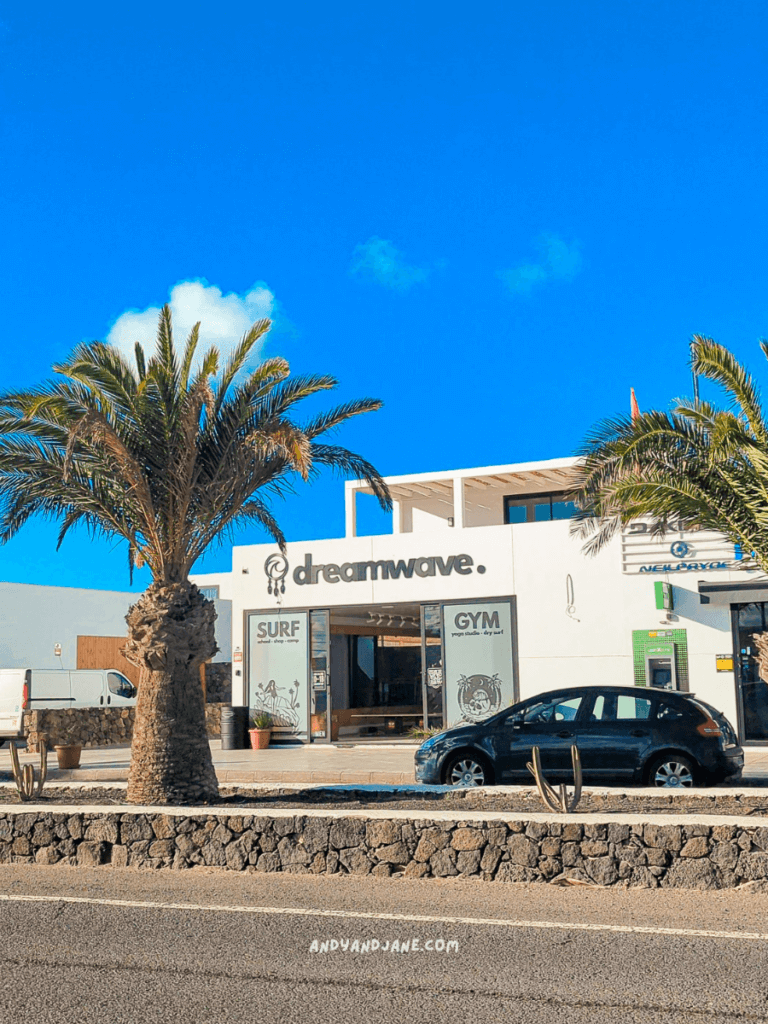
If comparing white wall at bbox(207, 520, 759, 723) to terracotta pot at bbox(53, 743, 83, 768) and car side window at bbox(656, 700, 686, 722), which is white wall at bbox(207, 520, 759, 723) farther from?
car side window at bbox(656, 700, 686, 722)

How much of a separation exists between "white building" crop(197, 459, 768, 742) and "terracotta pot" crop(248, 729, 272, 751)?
0.57m

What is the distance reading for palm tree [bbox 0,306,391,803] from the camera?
11805mm

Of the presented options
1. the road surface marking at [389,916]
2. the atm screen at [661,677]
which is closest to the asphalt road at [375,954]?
the road surface marking at [389,916]

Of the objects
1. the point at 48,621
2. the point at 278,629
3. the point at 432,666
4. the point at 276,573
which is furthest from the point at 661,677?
the point at 48,621

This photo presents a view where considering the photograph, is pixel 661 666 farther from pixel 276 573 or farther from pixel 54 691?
pixel 54 691

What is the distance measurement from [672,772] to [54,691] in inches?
728

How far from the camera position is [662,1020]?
16.5 feet

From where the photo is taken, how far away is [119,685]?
94.9 feet

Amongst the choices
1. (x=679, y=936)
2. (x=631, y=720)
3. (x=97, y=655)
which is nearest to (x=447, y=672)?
(x=631, y=720)

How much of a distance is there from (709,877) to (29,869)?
19.8 ft

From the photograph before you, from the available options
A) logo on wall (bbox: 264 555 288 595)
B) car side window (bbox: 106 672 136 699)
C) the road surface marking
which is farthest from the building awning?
car side window (bbox: 106 672 136 699)

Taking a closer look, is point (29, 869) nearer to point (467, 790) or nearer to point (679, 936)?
point (467, 790)

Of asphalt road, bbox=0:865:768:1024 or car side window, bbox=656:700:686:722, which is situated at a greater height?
car side window, bbox=656:700:686:722

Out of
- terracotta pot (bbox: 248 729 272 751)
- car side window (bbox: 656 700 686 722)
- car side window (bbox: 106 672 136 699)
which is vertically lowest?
terracotta pot (bbox: 248 729 272 751)
